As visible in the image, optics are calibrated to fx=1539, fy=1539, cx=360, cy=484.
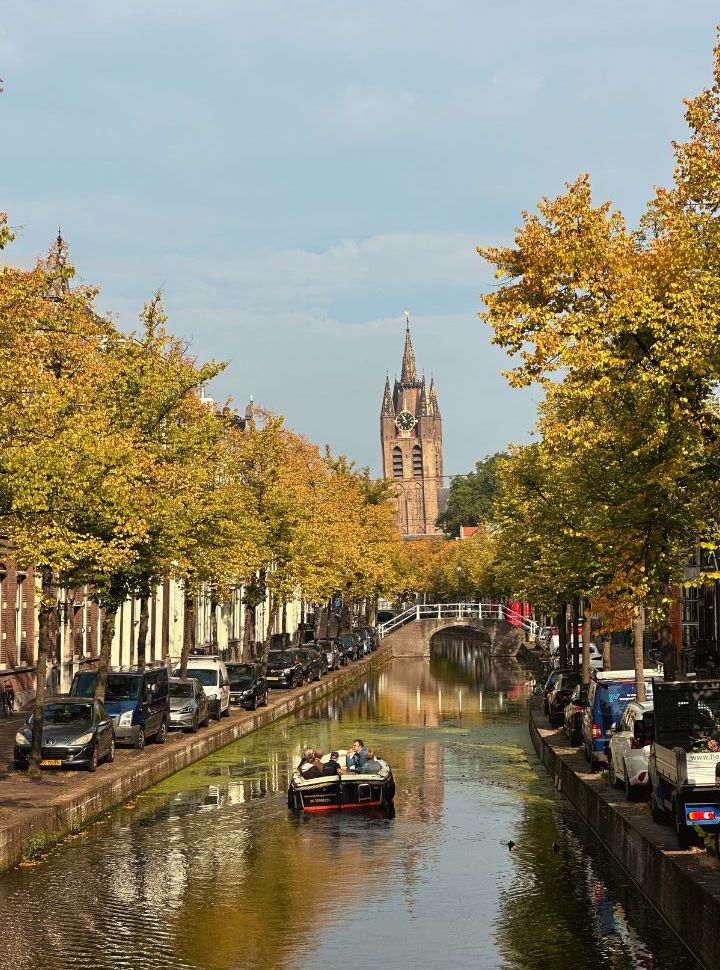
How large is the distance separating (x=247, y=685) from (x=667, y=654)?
74.6 feet

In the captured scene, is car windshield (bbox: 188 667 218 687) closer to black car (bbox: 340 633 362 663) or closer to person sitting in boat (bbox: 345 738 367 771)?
person sitting in boat (bbox: 345 738 367 771)

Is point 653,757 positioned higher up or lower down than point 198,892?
higher up

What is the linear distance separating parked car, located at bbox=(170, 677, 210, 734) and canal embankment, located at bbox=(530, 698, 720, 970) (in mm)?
12890

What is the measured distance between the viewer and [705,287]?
69.8 ft

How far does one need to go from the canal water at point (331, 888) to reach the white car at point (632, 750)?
1217 millimetres

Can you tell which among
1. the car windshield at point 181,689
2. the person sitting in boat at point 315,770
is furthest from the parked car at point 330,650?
the person sitting in boat at point 315,770

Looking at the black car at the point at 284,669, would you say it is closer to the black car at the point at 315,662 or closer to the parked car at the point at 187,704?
the black car at the point at 315,662

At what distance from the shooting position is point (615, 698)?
32531 mm

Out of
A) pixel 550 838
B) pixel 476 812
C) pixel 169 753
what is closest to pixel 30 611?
pixel 169 753

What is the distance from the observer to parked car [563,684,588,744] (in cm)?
3678

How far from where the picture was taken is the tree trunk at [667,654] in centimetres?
3067

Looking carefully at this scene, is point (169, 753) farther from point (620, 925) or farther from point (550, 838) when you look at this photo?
point (620, 925)

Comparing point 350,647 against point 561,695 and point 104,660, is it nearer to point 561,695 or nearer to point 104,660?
point 561,695

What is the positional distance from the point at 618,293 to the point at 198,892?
10662 millimetres
